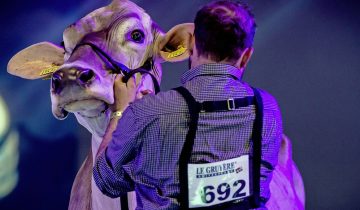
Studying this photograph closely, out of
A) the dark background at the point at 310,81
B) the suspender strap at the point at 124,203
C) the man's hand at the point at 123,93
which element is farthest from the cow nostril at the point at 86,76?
the dark background at the point at 310,81

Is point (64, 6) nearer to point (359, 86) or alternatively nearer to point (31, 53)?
point (31, 53)

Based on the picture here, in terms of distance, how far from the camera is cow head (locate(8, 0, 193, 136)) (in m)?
1.49

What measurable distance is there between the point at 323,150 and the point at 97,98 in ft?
10.5

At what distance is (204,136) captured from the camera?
105 cm

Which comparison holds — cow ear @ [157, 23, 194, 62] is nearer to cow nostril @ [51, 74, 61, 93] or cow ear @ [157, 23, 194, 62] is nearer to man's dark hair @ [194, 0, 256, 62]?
cow nostril @ [51, 74, 61, 93]

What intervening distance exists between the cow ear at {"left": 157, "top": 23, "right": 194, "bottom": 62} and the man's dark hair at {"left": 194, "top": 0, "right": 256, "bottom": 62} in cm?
92

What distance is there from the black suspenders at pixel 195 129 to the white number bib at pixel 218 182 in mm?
16

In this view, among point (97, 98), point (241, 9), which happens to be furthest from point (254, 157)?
point (97, 98)

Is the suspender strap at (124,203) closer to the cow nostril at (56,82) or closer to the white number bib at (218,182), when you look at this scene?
the cow nostril at (56,82)

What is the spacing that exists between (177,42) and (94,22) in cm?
45

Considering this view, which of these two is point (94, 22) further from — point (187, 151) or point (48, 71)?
point (187, 151)

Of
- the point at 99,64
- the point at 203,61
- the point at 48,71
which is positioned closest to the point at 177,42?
the point at 99,64

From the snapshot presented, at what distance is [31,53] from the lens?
85.0 inches

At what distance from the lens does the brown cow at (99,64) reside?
4.91 feet
